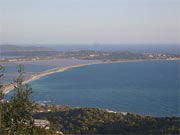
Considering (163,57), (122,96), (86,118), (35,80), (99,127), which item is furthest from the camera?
(163,57)

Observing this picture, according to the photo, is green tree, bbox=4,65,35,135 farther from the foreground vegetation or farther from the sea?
the sea

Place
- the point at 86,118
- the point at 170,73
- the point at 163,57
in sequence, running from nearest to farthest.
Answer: the point at 86,118
the point at 170,73
the point at 163,57

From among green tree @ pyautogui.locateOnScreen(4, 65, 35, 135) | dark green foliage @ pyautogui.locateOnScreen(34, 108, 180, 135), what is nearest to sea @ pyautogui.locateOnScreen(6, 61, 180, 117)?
dark green foliage @ pyautogui.locateOnScreen(34, 108, 180, 135)

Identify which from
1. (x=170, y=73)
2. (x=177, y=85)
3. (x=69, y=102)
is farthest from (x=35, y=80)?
(x=170, y=73)

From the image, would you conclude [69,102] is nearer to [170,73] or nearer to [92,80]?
[92,80]

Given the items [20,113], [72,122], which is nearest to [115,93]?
[72,122]

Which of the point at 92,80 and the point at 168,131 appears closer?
the point at 168,131

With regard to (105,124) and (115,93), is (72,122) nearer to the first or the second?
(105,124)
